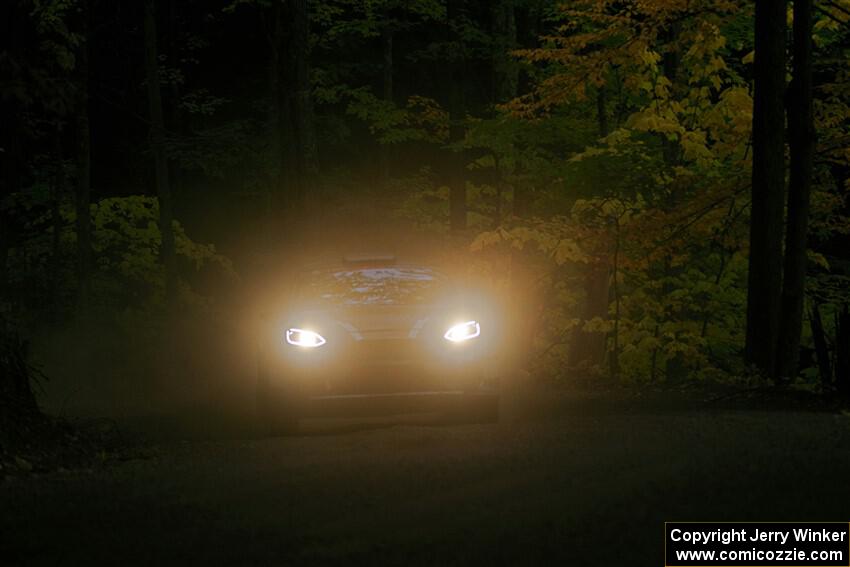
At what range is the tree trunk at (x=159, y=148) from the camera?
30.7 m

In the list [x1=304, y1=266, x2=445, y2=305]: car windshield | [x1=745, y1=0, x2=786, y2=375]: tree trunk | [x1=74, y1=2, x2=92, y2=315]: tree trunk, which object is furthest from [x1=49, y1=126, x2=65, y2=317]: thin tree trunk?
[x1=304, y1=266, x2=445, y2=305]: car windshield

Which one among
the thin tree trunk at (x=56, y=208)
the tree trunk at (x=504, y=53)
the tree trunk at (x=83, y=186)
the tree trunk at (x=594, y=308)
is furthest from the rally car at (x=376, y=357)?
the thin tree trunk at (x=56, y=208)

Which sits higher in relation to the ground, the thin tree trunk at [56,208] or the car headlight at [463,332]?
the thin tree trunk at [56,208]

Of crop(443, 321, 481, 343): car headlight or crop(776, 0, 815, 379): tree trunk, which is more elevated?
crop(776, 0, 815, 379): tree trunk

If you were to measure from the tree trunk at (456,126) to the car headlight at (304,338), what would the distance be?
14145 mm

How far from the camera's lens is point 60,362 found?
21891 mm

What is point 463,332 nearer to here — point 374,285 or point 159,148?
point 374,285

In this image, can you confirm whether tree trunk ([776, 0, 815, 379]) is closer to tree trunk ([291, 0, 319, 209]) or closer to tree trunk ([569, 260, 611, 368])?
tree trunk ([569, 260, 611, 368])

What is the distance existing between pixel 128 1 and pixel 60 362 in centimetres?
1737

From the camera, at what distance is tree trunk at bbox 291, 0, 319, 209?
2042 cm

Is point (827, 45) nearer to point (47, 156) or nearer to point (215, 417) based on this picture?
point (215, 417)

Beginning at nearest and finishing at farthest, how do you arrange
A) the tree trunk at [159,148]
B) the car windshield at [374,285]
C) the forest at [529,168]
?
the car windshield at [374,285] → the forest at [529,168] → the tree trunk at [159,148]

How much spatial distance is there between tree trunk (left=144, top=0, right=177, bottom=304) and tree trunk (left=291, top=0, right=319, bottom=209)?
10.9 m

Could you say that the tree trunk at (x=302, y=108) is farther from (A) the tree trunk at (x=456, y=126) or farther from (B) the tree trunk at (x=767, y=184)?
(B) the tree trunk at (x=767, y=184)
